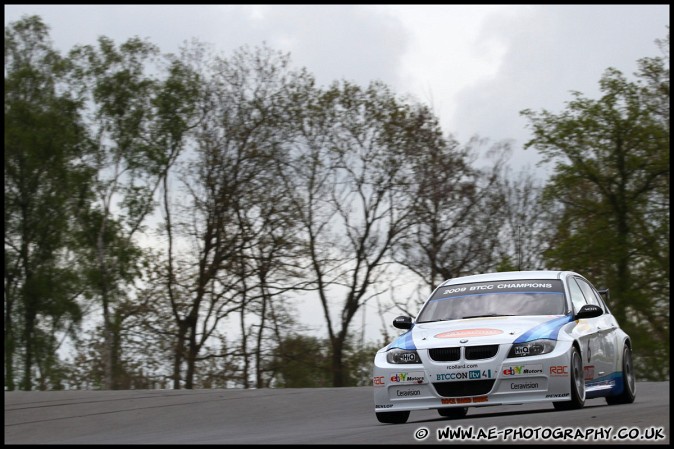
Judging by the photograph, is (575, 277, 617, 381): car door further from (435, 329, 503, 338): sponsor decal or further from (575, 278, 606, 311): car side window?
(435, 329, 503, 338): sponsor decal

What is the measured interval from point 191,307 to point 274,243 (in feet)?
14.0

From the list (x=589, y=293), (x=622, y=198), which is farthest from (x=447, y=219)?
(x=589, y=293)

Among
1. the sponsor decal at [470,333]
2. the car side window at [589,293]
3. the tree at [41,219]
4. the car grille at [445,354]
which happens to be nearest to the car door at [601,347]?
the car side window at [589,293]

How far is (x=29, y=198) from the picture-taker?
57.3 metres

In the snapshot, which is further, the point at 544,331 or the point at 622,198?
the point at 622,198

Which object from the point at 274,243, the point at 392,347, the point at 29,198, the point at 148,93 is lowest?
the point at 392,347

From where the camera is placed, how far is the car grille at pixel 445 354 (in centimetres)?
1161

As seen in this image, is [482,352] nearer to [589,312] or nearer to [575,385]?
[575,385]

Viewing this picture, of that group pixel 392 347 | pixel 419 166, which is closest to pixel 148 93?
pixel 419 166

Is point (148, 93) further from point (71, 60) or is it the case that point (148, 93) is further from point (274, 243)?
point (274, 243)

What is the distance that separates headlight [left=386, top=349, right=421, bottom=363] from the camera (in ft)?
39.0

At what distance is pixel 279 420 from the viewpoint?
1336 cm

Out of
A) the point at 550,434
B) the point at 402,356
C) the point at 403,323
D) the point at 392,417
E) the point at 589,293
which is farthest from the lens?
the point at 589,293

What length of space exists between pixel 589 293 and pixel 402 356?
11.3 ft
